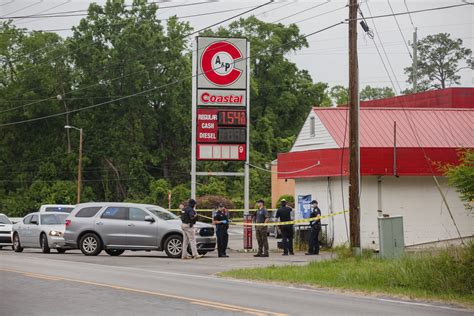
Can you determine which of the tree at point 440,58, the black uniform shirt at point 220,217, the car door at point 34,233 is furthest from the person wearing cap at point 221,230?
the tree at point 440,58

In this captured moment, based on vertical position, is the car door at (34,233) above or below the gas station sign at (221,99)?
below

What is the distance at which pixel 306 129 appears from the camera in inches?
1414

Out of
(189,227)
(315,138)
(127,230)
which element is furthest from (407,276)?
(315,138)

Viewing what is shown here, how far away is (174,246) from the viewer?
27.9m

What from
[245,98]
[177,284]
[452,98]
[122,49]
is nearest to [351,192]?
[177,284]

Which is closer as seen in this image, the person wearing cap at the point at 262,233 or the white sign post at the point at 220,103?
the person wearing cap at the point at 262,233

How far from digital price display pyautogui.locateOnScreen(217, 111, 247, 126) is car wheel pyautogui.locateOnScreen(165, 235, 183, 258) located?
6.44 m

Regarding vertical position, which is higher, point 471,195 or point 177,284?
point 471,195

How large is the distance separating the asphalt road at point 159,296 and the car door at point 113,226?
5036 millimetres

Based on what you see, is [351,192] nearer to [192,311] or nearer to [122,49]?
[192,311]

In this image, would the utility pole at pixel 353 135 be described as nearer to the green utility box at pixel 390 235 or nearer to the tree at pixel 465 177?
the green utility box at pixel 390 235

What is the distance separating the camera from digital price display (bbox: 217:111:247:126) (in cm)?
3284

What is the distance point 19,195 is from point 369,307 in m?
73.2

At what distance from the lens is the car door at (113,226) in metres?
28.0
